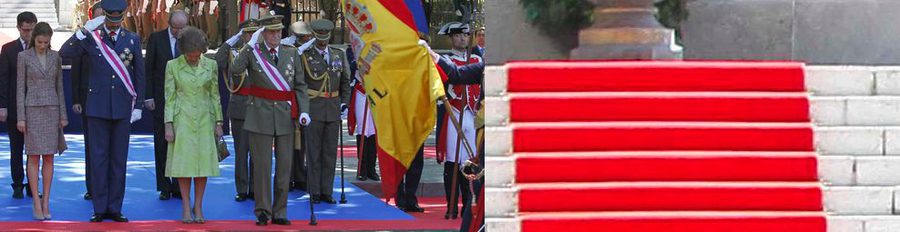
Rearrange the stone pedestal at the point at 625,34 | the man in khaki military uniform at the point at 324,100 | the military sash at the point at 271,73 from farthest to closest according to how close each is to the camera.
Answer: the man in khaki military uniform at the point at 324,100
the military sash at the point at 271,73
the stone pedestal at the point at 625,34

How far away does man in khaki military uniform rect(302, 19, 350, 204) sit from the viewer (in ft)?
46.1

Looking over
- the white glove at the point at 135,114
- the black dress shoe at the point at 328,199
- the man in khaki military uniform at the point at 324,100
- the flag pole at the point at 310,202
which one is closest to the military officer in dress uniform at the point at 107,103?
the white glove at the point at 135,114

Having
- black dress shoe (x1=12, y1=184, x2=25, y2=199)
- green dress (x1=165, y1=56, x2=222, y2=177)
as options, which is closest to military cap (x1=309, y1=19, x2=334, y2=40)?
green dress (x1=165, y1=56, x2=222, y2=177)

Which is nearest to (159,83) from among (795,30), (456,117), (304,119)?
(304,119)

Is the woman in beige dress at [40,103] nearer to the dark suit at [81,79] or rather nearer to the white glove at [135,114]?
the dark suit at [81,79]

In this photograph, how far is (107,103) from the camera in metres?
12.9

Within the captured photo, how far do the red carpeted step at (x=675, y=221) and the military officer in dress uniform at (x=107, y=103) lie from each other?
21.3 feet

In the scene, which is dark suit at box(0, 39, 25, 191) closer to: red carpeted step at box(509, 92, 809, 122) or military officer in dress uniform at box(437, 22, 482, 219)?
military officer in dress uniform at box(437, 22, 482, 219)

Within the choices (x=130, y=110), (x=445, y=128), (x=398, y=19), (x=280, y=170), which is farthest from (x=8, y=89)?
(x=398, y=19)

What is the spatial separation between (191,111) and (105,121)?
745 mm

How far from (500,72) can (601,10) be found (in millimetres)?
453

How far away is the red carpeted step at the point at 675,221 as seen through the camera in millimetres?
7004

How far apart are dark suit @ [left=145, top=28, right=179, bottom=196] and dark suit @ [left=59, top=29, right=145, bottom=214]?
1227mm

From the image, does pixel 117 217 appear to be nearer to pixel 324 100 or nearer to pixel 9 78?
pixel 9 78
